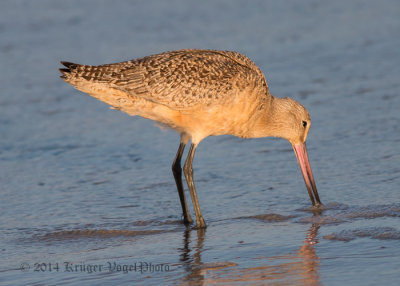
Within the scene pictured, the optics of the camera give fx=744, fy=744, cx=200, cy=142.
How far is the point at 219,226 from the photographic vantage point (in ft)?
20.4

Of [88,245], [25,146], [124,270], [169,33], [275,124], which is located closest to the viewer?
[124,270]

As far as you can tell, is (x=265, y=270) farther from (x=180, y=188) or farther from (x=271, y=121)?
(x=271, y=121)

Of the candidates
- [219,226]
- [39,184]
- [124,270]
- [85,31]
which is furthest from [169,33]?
[124,270]

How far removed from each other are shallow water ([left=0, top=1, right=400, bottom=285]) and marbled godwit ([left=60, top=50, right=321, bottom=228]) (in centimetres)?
49

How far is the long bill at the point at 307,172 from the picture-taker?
661 cm

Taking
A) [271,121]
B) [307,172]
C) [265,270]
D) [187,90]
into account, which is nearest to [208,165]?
[271,121]

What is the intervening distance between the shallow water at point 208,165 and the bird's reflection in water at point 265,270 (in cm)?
2

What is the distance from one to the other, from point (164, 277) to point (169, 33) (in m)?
8.18

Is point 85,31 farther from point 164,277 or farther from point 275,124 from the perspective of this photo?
point 164,277

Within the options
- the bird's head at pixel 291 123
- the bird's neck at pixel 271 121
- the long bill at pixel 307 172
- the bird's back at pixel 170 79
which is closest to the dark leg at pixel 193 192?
the bird's back at pixel 170 79

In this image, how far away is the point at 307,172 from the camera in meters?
7.05

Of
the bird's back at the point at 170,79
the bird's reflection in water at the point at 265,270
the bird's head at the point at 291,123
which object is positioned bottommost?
the bird's reflection in water at the point at 265,270

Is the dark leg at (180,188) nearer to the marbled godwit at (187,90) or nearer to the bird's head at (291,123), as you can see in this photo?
the marbled godwit at (187,90)

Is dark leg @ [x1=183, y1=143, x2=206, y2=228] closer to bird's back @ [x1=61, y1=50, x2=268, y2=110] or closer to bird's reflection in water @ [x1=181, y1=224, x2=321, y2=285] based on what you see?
bird's back @ [x1=61, y1=50, x2=268, y2=110]
